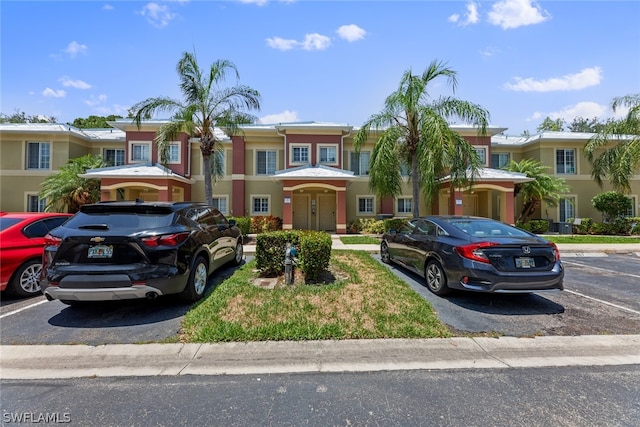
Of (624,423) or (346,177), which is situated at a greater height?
(346,177)

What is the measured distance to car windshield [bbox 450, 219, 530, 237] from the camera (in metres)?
5.68

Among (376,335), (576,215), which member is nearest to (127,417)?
(376,335)

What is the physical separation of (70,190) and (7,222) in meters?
14.5

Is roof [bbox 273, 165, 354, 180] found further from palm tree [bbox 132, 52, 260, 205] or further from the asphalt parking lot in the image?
the asphalt parking lot

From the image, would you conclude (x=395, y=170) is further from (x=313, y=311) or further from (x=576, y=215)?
(x=576, y=215)

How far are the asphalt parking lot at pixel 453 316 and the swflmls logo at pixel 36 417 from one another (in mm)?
1314

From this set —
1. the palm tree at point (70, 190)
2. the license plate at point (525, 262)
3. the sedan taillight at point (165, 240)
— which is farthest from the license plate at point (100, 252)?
the palm tree at point (70, 190)

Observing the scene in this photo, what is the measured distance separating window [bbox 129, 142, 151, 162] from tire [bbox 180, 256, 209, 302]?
17.2 m

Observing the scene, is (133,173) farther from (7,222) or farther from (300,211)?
(7,222)

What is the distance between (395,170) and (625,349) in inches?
414

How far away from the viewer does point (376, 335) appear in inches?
162

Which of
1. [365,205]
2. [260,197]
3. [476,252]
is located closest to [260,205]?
[260,197]

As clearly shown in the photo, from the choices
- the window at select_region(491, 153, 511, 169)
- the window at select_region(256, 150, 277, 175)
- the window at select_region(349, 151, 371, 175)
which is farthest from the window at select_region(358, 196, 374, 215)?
the window at select_region(491, 153, 511, 169)

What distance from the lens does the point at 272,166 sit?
20141 millimetres
